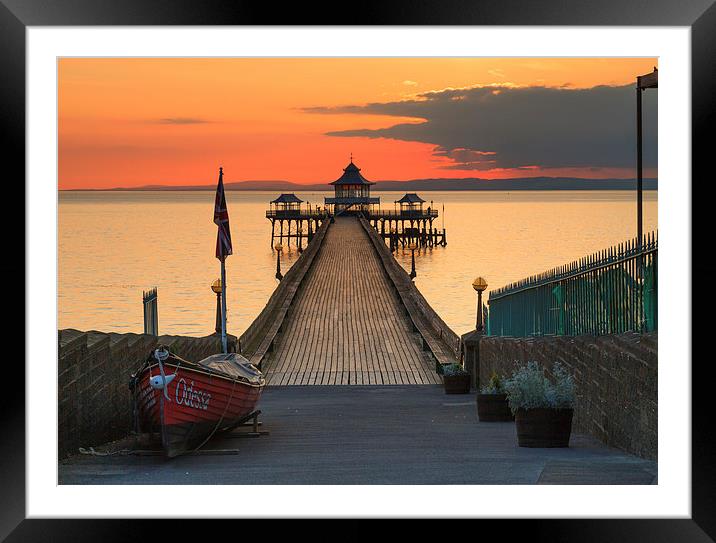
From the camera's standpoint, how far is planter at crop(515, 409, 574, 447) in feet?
29.7

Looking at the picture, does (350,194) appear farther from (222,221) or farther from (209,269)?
(222,221)

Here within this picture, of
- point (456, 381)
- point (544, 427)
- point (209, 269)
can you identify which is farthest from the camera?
point (209, 269)

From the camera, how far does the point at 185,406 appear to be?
934cm

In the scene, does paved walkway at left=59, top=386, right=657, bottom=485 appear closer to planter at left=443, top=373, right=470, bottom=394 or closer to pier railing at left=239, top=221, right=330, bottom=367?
planter at left=443, top=373, right=470, bottom=394

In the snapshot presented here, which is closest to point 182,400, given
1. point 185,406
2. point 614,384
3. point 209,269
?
point 185,406

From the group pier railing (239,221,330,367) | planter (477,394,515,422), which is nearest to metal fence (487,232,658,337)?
planter (477,394,515,422)

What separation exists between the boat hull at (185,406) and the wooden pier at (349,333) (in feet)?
24.5

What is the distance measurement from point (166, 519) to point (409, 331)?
680 inches

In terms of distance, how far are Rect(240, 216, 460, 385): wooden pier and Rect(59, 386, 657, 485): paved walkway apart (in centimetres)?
611

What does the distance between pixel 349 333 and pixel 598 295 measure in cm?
1318

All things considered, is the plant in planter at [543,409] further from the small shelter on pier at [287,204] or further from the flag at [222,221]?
the small shelter on pier at [287,204]

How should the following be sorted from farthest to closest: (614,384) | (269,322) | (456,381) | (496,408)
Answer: (269,322) → (456,381) → (496,408) → (614,384)
